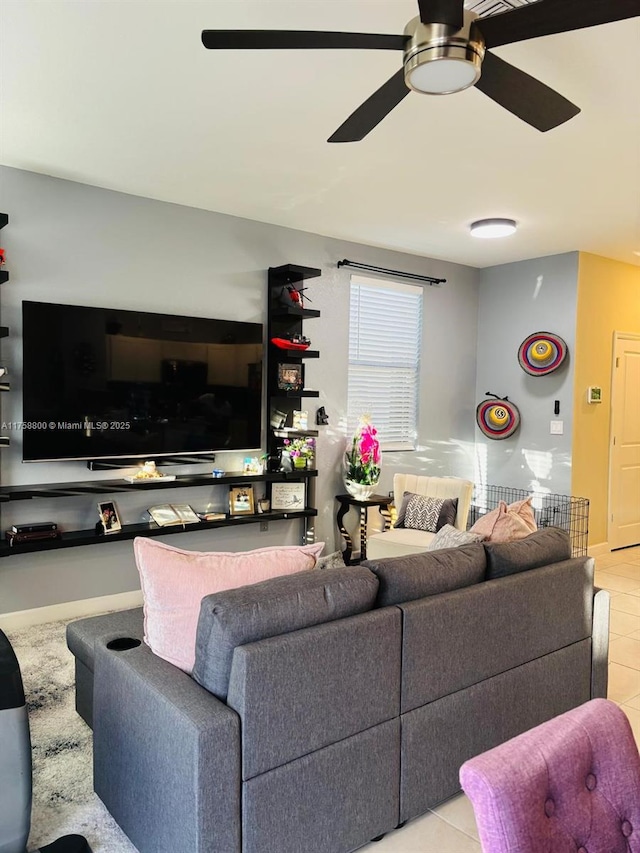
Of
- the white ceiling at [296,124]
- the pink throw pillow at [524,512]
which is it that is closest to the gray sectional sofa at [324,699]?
the pink throw pillow at [524,512]

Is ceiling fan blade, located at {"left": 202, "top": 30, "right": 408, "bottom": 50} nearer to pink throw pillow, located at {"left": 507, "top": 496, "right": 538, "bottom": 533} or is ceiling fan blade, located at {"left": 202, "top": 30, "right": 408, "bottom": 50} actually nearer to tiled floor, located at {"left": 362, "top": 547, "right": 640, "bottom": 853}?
pink throw pillow, located at {"left": 507, "top": 496, "right": 538, "bottom": 533}

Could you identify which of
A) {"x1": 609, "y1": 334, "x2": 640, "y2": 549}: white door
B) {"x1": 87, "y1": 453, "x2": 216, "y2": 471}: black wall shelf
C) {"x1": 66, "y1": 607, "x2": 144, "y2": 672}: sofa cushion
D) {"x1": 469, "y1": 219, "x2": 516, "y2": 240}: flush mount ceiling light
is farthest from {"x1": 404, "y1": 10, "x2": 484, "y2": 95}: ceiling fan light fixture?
{"x1": 609, "y1": 334, "x2": 640, "y2": 549}: white door

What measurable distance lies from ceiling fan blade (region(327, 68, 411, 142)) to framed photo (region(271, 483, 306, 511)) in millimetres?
2936

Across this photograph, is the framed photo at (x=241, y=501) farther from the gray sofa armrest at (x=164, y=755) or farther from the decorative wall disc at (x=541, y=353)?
the decorative wall disc at (x=541, y=353)

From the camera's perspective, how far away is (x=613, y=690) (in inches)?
129

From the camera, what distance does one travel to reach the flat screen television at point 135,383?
154 inches

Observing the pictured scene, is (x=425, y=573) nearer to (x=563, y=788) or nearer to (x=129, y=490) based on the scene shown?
(x=563, y=788)

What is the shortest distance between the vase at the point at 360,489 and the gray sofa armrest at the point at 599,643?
2.57 meters

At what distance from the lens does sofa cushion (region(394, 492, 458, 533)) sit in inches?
184

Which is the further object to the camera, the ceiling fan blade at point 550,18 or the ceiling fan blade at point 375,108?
the ceiling fan blade at point 375,108

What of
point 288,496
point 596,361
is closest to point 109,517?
point 288,496

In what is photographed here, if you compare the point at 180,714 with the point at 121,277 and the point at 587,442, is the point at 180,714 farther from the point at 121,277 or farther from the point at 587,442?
the point at 587,442

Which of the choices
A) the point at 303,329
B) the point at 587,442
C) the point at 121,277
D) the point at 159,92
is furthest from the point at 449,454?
the point at 159,92

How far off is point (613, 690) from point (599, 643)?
611 millimetres
